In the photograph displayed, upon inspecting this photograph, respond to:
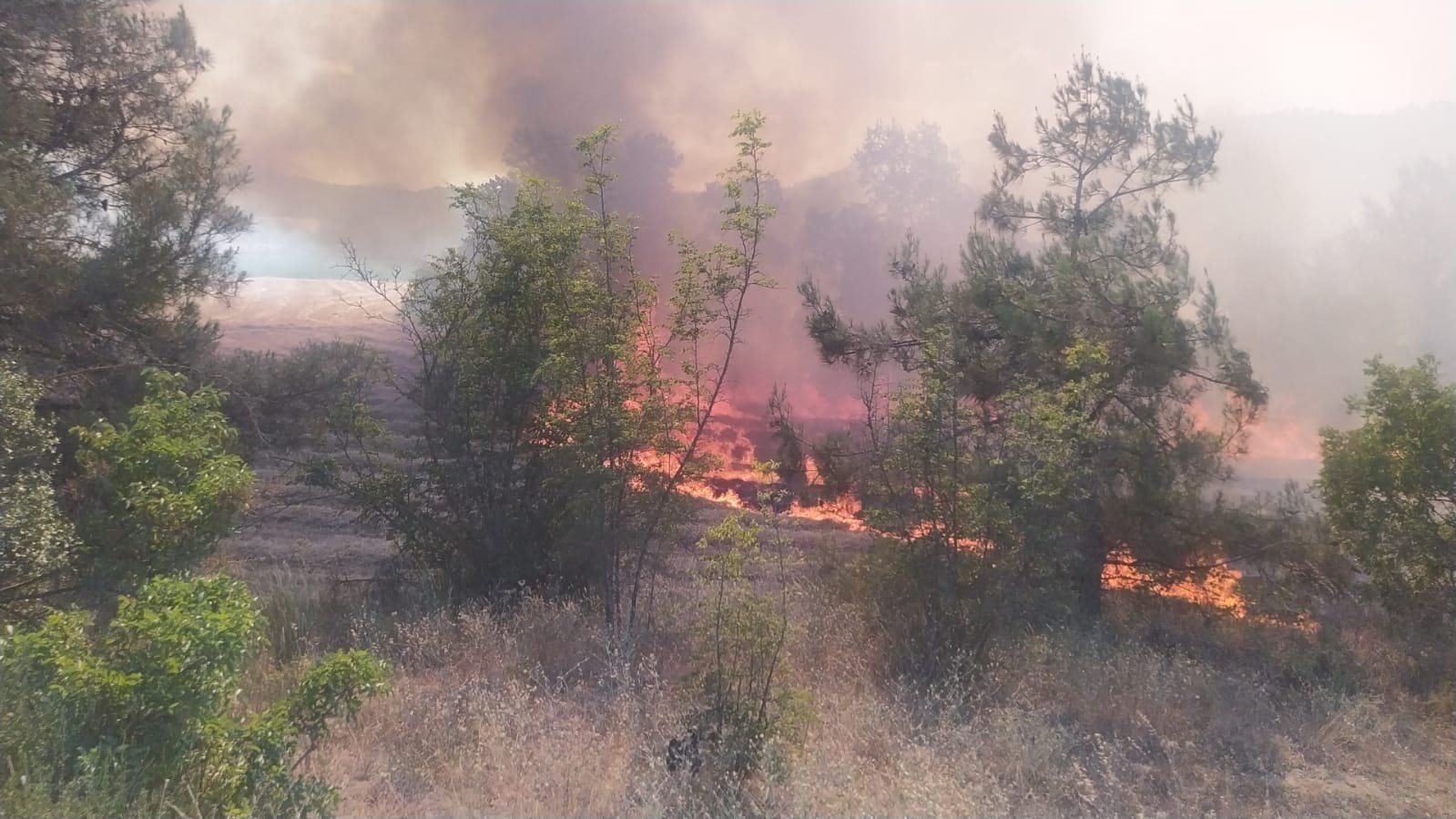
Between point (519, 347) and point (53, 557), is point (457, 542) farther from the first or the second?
point (53, 557)

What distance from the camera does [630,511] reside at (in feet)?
23.8

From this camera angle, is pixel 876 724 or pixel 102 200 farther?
pixel 102 200

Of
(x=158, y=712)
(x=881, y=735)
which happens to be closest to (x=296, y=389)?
(x=158, y=712)

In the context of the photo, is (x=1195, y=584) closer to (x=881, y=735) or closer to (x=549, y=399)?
(x=881, y=735)

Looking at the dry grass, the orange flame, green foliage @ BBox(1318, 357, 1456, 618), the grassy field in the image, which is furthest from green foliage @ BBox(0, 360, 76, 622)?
green foliage @ BBox(1318, 357, 1456, 618)

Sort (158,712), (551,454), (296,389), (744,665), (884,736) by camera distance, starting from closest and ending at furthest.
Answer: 1. (158,712)
2. (744,665)
3. (884,736)
4. (551,454)
5. (296,389)

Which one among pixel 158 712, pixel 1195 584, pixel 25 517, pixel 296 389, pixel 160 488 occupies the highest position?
pixel 296 389

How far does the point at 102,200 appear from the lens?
8172 millimetres

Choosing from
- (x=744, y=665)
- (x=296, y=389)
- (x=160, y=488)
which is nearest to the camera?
(x=160, y=488)

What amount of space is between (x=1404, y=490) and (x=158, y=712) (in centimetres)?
1038

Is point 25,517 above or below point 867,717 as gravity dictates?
above

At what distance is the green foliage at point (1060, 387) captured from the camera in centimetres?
664

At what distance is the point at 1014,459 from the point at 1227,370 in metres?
3.98

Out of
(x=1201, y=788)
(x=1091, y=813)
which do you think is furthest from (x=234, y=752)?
(x=1201, y=788)
